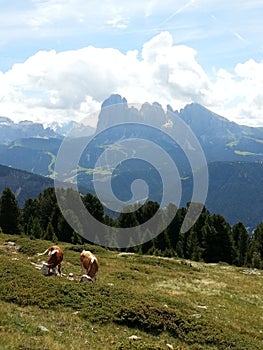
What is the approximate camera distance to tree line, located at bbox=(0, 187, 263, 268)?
84.2m

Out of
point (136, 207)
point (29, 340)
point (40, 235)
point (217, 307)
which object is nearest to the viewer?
point (29, 340)

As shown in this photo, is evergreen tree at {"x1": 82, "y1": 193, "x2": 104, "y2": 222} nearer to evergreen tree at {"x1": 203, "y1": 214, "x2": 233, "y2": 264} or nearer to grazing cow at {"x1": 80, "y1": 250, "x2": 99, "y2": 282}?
evergreen tree at {"x1": 203, "y1": 214, "x2": 233, "y2": 264}

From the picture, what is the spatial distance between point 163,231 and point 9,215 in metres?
33.1

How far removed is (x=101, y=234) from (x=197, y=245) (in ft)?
67.2

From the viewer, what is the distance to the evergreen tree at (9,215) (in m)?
84.2

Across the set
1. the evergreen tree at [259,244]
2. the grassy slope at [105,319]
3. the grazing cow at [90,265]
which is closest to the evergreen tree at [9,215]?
the evergreen tree at [259,244]

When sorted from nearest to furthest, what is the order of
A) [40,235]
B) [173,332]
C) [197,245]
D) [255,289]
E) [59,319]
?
1. [59,319]
2. [173,332]
3. [255,289]
4. [40,235]
5. [197,245]

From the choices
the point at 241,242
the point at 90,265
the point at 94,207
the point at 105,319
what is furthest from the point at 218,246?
the point at 105,319

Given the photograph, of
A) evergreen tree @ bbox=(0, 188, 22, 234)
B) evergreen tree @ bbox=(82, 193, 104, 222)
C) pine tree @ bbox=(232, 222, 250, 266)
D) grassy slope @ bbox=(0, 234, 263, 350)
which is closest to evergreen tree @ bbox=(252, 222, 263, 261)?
pine tree @ bbox=(232, 222, 250, 266)

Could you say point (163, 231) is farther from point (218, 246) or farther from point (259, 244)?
point (259, 244)

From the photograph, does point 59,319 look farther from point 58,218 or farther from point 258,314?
point 58,218

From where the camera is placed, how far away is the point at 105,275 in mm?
33750

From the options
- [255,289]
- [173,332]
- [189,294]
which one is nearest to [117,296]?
[173,332]

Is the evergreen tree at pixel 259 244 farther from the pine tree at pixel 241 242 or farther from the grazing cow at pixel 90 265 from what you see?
the grazing cow at pixel 90 265
